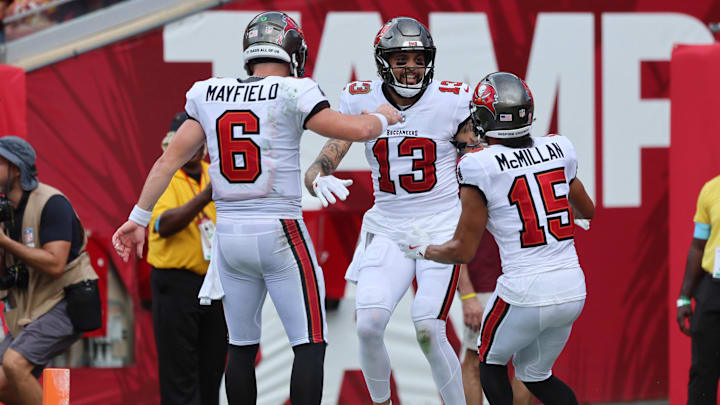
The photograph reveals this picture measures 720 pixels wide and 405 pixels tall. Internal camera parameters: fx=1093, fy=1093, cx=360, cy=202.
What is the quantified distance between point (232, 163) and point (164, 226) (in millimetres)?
1655

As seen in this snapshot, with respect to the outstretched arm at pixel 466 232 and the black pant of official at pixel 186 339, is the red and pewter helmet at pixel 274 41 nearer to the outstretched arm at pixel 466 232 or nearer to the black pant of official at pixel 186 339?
the outstretched arm at pixel 466 232

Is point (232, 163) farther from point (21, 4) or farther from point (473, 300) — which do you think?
point (21, 4)

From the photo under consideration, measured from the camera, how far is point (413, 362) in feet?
25.7

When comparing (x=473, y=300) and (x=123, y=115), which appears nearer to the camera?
(x=473, y=300)

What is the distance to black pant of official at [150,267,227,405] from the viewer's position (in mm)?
6336

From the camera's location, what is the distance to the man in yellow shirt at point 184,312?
6332 mm

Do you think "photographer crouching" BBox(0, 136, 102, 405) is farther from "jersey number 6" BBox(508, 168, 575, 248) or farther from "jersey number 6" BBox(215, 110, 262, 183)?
"jersey number 6" BBox(508, 168, 575, 248)

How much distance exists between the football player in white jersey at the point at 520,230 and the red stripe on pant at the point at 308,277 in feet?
1.43

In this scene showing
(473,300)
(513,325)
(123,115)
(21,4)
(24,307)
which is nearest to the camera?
(513,325)

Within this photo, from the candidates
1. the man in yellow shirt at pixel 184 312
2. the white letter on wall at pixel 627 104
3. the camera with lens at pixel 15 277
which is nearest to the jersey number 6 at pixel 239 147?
the man in yellow shirt at pixel 184 312

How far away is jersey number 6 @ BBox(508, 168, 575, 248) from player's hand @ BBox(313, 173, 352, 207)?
739 mm

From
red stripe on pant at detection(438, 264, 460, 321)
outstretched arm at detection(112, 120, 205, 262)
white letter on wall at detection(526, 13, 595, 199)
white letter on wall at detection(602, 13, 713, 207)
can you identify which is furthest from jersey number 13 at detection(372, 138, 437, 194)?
white letter on wall at detection(602, 13, 713, 207)

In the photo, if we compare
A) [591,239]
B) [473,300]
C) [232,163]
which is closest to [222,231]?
[232,163]

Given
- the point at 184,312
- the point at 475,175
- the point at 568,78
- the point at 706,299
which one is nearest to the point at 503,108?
the point at 475,175
